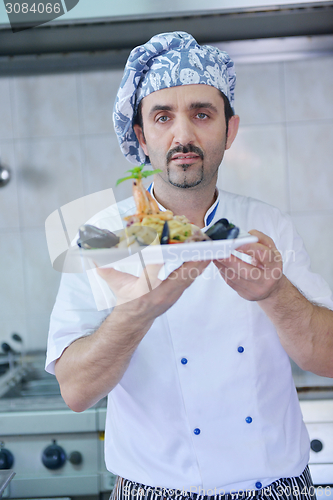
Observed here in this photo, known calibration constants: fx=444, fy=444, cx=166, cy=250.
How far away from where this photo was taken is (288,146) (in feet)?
7.55

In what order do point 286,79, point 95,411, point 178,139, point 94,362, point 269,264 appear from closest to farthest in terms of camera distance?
point 269,264 < point 94,362 < point 178,139 < point 95,411 < point 286,79

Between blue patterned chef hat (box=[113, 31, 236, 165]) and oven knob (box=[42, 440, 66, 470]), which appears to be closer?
blue patterned chef hat (box=[113, 31, 236, 165])

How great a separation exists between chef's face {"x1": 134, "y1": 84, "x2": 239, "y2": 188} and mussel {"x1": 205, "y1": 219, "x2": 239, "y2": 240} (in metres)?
0.36

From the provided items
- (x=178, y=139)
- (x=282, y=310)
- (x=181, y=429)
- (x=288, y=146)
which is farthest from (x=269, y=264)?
(x=288, y=146)

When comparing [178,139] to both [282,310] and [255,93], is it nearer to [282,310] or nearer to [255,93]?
[282,310]

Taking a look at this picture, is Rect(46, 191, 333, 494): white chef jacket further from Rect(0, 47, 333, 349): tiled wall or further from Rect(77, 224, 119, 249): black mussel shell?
Rect(0, 47, 333, 349): tiled wall

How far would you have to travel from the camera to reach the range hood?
186cm

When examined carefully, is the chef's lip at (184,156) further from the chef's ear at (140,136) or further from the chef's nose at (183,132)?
the chef's ear at (140,136)

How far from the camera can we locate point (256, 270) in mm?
881

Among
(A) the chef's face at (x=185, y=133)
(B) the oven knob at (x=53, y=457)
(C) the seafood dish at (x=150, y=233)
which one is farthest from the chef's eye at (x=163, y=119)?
(B) the oven knob at (x=53, y=457)

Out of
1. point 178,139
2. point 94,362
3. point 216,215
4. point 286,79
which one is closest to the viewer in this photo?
point 94,362

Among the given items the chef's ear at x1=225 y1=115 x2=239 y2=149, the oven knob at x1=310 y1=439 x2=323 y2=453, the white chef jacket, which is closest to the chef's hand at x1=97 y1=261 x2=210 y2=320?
the white chef jacket

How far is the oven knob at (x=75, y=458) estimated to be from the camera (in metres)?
1.79

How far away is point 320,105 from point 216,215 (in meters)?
1.31
